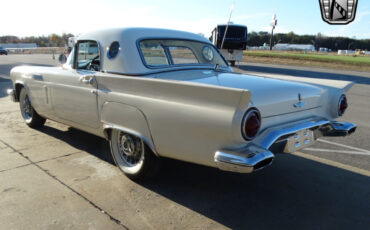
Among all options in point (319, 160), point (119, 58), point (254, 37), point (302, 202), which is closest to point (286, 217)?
point (302, 202)

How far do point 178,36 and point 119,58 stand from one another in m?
0.93

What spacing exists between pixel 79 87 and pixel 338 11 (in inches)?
316

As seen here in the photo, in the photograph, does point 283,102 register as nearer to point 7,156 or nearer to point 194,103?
point 194,103

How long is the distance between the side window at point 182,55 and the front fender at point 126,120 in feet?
2.97

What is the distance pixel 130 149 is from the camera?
10.9ft

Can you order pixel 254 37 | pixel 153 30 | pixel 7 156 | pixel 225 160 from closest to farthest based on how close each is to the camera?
pixel 225 160 → pixel 153 30 → pixel 7 156 → pixel 254 37

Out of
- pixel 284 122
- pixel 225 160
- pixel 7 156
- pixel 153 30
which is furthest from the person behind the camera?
pixel 7 156

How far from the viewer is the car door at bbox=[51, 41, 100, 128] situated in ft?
11.7

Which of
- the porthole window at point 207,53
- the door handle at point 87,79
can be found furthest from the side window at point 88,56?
the porthole window at point 207,53

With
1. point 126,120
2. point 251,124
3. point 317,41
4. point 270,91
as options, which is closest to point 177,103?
point 251,124

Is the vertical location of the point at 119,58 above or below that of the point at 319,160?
above

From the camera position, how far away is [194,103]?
2480mm

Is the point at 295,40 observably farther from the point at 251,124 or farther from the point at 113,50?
the point at 251,124

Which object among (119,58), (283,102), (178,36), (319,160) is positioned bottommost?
(319,160)
